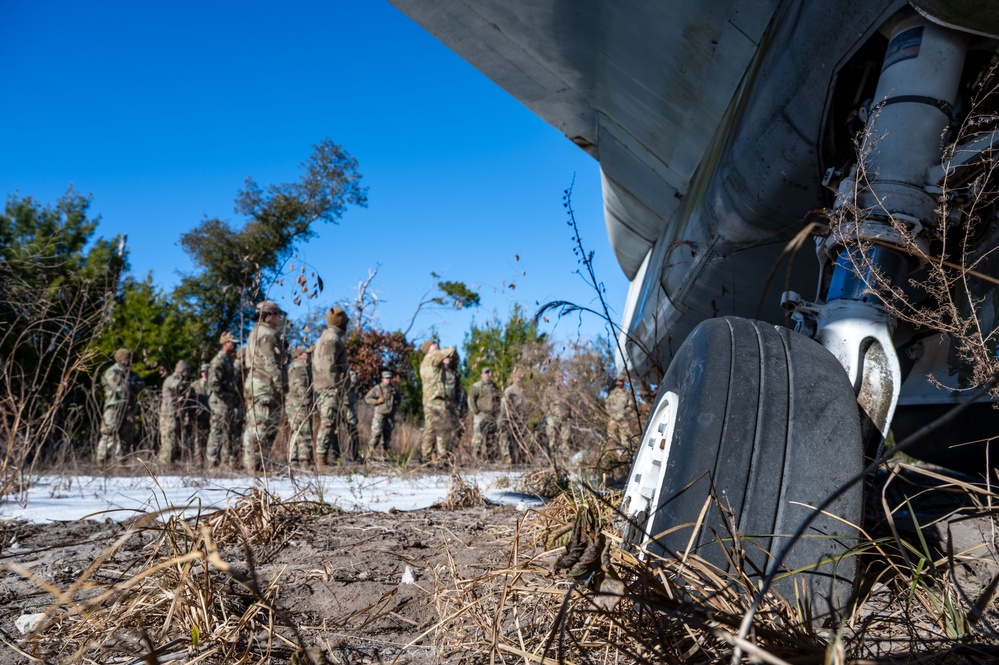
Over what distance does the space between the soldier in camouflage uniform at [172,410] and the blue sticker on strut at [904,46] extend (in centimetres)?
862

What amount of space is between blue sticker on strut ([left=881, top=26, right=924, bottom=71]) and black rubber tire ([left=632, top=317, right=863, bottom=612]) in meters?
0.87

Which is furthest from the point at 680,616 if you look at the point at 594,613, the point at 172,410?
the point at 172,410

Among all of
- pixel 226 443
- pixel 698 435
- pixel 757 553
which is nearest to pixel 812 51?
pixel 698 435

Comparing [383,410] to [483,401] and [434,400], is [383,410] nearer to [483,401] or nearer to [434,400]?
[434,400]

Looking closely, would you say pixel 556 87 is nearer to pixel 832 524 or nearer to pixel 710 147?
pixel 710 147

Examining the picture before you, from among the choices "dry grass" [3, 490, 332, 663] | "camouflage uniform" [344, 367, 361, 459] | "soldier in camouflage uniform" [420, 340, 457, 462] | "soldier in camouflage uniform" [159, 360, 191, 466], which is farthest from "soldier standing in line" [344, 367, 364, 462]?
"dry grass" [3, 490, 332, 663]

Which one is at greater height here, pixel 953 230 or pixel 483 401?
pixel 483 401

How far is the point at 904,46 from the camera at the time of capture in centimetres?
190

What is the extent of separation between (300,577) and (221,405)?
9320 millimetres

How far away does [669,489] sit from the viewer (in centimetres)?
156

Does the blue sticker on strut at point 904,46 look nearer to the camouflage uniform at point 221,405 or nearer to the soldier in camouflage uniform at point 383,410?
the camouflage uniform at point 221,405

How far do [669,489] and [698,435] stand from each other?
0.46 feet

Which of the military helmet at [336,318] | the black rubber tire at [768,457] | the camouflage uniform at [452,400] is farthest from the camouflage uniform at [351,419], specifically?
the black rubber tire at [768,457]

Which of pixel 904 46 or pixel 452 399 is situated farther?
pixel 452 399
